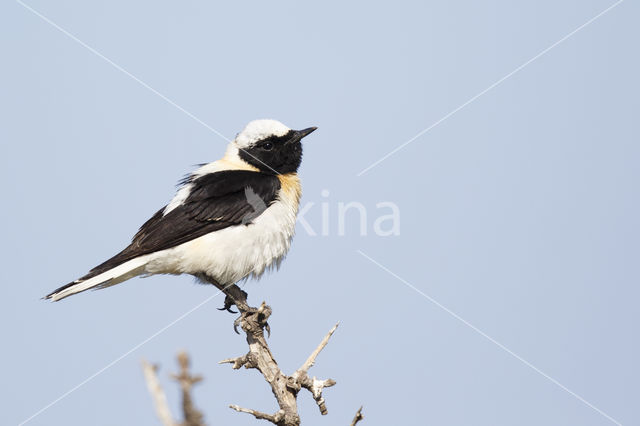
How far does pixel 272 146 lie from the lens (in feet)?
24.5

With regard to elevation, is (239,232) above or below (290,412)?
above

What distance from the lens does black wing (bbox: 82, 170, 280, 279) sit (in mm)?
6243

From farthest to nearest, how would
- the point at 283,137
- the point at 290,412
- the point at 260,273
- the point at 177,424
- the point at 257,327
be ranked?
the point at 283,137 → the point at 260,273 → the point at 257,327 → the point at 290,412 → the point at 177,424

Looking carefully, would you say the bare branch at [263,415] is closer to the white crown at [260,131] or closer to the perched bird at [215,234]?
the perched bird at [215,234]

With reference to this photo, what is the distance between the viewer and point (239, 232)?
6.42 meters

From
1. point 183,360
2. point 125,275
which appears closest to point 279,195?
point 125,275

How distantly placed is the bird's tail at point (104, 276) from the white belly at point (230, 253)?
0.14 metres

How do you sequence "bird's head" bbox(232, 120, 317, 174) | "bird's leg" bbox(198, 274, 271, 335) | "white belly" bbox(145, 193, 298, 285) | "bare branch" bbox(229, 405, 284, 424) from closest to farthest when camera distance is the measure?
"bare branch" bbox(229, 405, 284, 424)
"bird's leg" bbox(198, 274, 271, 335)
"white belly" bbox(145, 193, 298, 285)
"bird's head" bbox(232, 120, 317, 174)

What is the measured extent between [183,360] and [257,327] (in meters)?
3.92

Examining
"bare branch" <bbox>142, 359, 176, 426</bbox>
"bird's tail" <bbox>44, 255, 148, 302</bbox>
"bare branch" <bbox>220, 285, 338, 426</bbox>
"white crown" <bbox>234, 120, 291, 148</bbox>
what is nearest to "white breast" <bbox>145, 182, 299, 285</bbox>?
"bird's tail" <bbox>44, 255, 148, 302</bbox>

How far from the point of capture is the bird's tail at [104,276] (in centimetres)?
573

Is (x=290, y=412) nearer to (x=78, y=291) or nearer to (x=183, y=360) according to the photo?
(x=78, y=291)

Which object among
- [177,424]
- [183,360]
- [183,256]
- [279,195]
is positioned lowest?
[177,424]

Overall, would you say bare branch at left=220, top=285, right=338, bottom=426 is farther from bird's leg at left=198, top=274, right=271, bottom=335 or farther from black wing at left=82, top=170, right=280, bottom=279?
black wing at left=82, top=170, right=280, bottom=279
